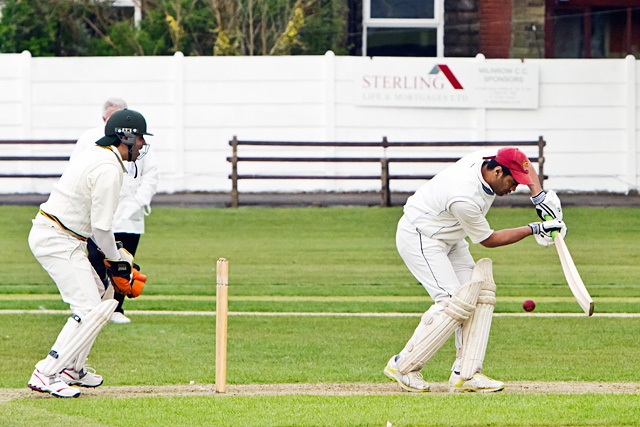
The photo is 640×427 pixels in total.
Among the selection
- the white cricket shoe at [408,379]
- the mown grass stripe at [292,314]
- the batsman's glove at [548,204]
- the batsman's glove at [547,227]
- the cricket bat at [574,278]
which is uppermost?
the batsman's glove at [548,204]

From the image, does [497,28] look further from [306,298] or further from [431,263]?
[431,263]

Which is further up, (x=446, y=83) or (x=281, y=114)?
(x=446, y=83)

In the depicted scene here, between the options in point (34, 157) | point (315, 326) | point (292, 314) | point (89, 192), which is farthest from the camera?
point (34, 157)

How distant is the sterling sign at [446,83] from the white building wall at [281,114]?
18 centimetres

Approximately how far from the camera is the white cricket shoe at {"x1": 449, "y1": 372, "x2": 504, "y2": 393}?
27.3 ft

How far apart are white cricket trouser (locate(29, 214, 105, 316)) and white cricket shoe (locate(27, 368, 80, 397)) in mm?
463

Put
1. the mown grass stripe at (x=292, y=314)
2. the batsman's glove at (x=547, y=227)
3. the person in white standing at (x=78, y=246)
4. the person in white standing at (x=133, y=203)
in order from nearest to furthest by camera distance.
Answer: the person in white standing at (x=78, y=246) → the batsman's glove at (x=547, y=227) → the person in white standing at (x=133, y=203) → the mown grass stripe at (x=292, y=314)

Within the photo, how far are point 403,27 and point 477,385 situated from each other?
21.0 metres

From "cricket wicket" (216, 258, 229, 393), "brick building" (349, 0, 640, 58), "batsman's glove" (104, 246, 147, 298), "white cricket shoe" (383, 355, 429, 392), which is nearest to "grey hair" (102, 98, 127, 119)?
"batsman's glove" (104, 246, 147, 298)

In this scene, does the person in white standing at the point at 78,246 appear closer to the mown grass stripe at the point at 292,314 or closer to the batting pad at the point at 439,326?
the batting pad at the point at 439,326

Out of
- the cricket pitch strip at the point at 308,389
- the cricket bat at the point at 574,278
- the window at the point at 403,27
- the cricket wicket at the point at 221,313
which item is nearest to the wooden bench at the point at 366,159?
the window at the point at 403,27

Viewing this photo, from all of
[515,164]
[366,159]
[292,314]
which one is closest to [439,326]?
[515,164]

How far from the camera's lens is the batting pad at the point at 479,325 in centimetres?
837

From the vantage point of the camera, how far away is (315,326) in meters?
12.0
